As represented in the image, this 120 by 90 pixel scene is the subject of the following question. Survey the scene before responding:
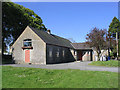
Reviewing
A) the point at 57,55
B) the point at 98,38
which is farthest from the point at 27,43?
the point at 98,38

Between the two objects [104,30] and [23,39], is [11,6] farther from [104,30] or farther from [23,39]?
[104,30]

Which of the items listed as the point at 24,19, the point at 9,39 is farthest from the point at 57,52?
the point at 9,39

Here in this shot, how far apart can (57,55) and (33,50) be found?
537cm

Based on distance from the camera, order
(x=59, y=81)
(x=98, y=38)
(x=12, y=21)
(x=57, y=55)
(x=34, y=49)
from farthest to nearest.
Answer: (x=12, y=21), (x=57, y=55), (x=34, y=49), (x=98, y=38), (x=59, y=81)

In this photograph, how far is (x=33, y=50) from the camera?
25.1 m

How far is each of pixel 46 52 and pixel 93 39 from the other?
7805 mm

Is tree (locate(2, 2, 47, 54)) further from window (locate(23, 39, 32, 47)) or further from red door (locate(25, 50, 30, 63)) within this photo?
red door (locate(25, 50, 30, 63))

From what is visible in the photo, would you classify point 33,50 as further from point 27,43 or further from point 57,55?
point 57,55

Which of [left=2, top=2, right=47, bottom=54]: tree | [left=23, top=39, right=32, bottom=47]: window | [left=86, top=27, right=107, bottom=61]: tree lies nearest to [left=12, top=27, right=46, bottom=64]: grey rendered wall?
[left=23, top=39, right=32, bottom=47]: window

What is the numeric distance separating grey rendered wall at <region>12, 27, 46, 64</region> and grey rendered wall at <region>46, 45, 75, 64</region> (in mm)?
1122

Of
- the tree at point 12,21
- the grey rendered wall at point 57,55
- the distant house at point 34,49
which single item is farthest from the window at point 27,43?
the tree at point 12,21

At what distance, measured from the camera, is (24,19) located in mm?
36500

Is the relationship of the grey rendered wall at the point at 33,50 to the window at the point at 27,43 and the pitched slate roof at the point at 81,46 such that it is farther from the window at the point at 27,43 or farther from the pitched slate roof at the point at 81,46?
the pitched slate roof at the point at 81,46

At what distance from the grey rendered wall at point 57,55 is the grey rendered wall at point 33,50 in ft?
3.68
